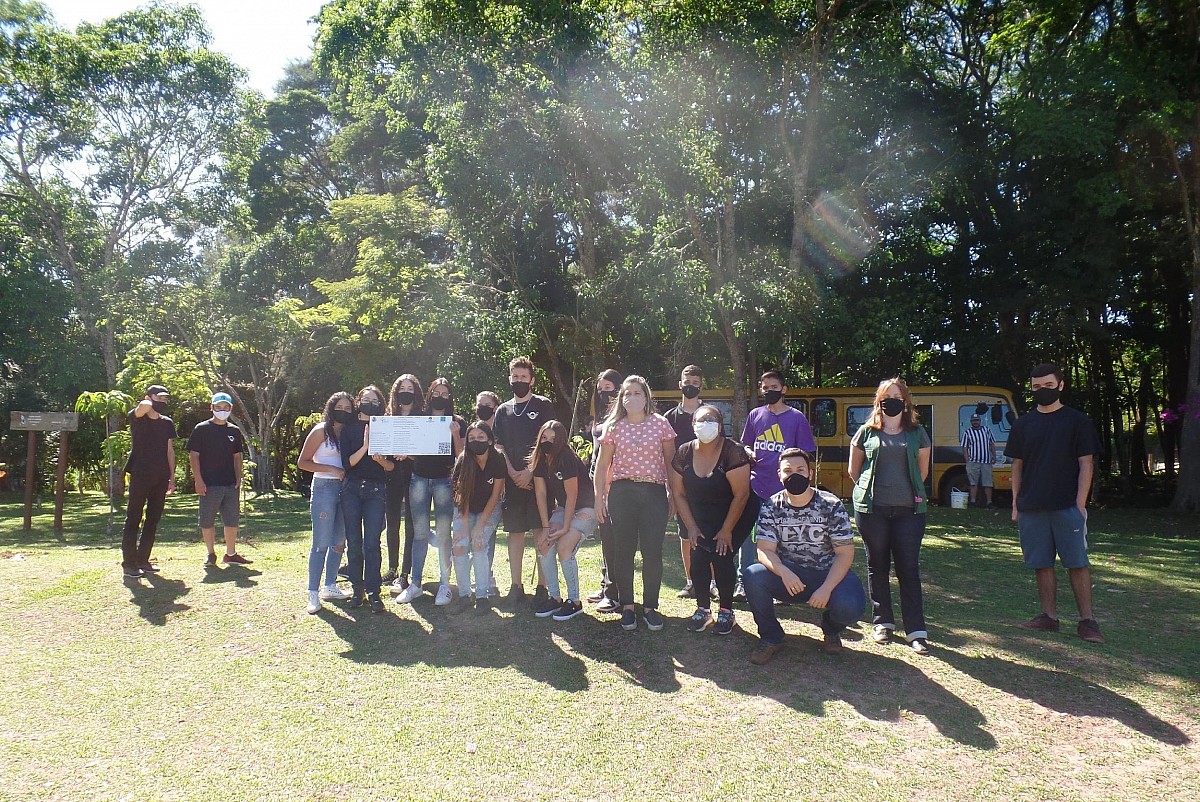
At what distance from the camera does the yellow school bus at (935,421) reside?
14.9m

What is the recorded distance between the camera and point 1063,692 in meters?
4.40

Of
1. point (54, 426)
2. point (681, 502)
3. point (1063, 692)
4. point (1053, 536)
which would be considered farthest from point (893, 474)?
point (54, 426)

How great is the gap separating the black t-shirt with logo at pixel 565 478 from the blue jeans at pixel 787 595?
143cm

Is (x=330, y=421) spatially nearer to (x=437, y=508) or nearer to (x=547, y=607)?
(x=437, y=508)

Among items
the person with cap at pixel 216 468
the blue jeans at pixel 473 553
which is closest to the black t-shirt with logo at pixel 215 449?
the person with cap at pixel 216 468

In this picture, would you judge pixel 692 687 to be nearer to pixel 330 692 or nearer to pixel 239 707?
pixel 330 692

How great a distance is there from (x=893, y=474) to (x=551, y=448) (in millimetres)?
2360

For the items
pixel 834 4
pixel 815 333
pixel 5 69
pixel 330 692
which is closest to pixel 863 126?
pixel 834 4

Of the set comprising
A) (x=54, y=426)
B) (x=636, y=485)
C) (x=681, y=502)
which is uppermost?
(x=54, y=426)

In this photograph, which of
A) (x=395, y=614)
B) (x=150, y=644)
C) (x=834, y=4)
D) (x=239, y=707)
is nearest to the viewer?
(x=239, y=707)

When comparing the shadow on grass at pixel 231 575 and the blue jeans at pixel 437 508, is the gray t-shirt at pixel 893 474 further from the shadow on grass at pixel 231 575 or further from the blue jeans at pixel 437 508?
the shadow on grass at pixel 231 575

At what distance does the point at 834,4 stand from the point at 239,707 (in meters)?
12.1

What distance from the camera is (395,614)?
6145 mm

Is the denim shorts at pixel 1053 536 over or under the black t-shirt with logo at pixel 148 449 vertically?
under
